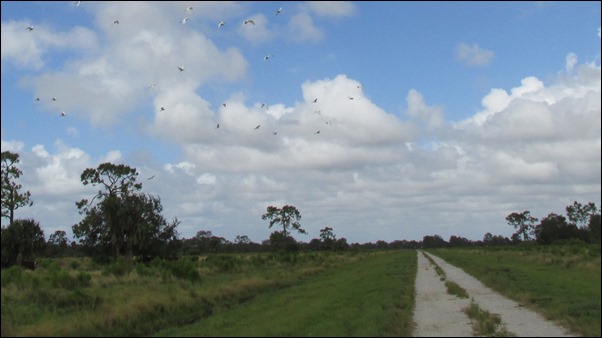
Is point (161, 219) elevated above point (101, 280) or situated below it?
above

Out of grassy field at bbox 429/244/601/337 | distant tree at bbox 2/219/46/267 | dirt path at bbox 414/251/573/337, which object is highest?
distant tree at bbox 2/219/46/267

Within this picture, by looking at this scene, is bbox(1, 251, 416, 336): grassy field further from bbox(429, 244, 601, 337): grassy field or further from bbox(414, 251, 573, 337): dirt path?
bbox(429, 244, 601, 337): grassy field

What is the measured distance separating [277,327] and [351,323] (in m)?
2.26

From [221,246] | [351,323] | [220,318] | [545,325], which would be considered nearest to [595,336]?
[545,325]

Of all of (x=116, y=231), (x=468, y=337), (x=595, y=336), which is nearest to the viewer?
(x=595, y=336)

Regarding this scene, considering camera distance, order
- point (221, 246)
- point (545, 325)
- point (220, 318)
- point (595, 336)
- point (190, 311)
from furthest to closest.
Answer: point (221, 246), point (190, 311), point (220, 318), point (545, 325), point (595, 336)

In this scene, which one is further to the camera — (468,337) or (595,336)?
(468,337)

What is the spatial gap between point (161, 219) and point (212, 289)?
34598 millimetres

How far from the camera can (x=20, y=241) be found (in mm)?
24703

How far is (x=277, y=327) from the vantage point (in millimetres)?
17094

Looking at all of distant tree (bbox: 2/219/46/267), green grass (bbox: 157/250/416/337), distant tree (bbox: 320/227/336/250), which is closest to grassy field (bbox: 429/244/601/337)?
green grass (bbox: 157/250/416/337)

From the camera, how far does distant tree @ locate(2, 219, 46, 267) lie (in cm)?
2397

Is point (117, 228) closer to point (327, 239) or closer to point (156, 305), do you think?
point (156, 305)

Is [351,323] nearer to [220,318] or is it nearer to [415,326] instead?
[415,326]
